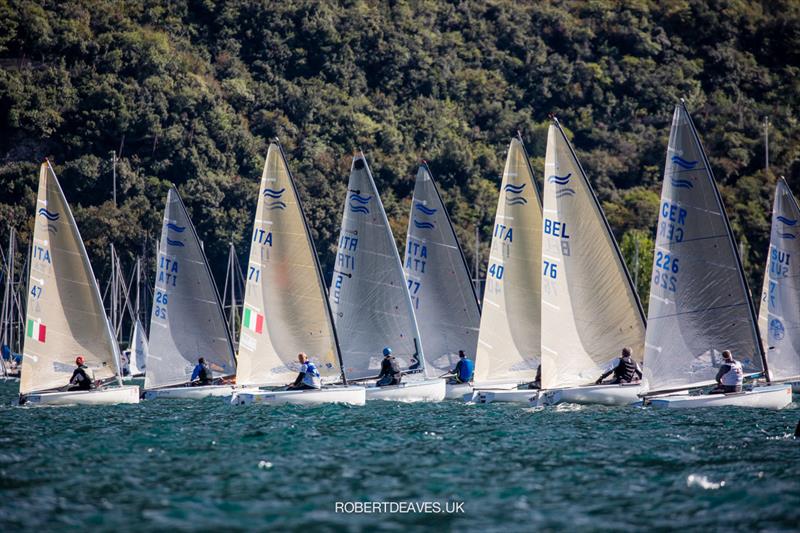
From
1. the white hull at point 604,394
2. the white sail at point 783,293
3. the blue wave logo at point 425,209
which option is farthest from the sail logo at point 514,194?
the white hull at point 604,394

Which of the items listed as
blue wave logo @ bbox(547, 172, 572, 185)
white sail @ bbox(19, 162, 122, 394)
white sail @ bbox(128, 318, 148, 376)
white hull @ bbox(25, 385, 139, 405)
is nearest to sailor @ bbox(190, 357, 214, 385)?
white sail @ bbox(19, 162, 122, 394)

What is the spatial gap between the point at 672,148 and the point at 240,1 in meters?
85.3

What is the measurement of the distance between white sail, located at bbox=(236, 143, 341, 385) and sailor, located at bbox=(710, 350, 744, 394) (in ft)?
34.0

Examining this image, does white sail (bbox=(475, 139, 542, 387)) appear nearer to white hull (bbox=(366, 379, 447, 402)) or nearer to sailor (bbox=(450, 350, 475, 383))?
sailor (bbox=(450, 350, 475, 383))

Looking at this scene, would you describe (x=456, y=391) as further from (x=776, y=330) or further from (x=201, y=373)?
(x=776, y=330)

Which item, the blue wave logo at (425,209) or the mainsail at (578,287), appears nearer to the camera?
the mainsail at (578,287)

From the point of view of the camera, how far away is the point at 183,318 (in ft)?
120

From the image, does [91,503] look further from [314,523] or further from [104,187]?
[104,187]

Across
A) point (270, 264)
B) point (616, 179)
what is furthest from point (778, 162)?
point (270, 264)

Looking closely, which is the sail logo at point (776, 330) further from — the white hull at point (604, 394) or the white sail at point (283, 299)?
the white sail at point (283, 299)

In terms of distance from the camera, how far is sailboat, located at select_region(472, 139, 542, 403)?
33.9 meters

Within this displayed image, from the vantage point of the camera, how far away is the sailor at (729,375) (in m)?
26.8

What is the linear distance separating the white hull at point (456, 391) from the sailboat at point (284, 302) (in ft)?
10.3

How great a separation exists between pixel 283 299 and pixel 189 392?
3.94 meters
